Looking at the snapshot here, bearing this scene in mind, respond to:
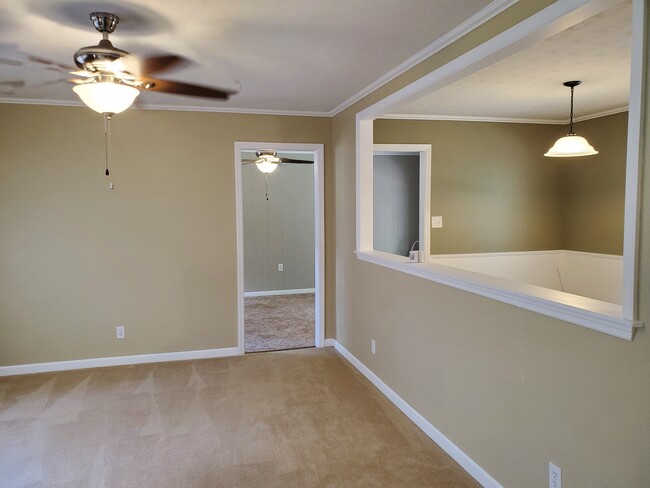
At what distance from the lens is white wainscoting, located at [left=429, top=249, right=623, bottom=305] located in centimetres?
476

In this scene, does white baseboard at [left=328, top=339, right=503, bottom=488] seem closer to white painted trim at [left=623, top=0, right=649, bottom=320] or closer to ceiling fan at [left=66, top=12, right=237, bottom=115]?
white painted trim at [left=623, top=0, right=649, bottom=320]

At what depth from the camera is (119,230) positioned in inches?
167

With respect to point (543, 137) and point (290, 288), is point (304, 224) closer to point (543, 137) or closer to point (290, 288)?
point (290, 288)

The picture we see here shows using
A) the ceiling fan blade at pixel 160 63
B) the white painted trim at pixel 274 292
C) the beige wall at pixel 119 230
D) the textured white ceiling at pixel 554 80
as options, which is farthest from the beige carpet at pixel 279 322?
the ceiling fan blade at pixel 160 63

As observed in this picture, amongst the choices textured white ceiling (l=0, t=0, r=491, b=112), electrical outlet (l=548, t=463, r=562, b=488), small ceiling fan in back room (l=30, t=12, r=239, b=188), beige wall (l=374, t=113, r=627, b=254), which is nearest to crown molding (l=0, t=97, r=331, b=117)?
textured white ceiling (l=0, t=0, r=491, b=112)

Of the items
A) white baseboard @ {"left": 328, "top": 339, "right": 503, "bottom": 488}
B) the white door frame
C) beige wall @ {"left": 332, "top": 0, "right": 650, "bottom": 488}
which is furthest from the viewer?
the white door frame

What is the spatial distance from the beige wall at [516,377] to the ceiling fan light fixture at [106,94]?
172 cm

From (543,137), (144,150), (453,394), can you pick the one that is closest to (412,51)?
(453,394)

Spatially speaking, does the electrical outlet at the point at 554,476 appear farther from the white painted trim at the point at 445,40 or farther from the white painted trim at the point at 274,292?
the white painted trim at the point at 274,292

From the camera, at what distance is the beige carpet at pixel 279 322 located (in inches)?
198

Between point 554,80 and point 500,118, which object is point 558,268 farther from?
point 554,80

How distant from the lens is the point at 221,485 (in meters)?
2.47

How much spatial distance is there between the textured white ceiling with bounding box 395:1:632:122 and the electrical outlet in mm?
2139

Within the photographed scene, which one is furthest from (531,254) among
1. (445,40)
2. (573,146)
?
(445,40)
